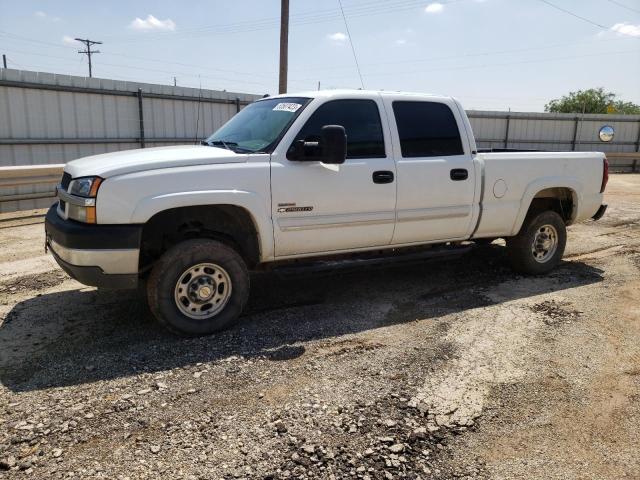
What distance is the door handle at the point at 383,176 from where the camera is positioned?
15.9ft

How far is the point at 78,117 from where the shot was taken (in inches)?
460

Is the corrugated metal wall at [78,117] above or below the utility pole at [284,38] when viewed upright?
below

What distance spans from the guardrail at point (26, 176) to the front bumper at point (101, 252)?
256 inches

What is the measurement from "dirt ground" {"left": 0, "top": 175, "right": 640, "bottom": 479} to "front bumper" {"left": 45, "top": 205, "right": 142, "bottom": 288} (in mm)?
572

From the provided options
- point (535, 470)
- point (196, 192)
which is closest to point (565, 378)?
point (535, 470)

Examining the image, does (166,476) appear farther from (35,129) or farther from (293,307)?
(35,129)

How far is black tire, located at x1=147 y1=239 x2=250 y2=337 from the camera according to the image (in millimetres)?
4152

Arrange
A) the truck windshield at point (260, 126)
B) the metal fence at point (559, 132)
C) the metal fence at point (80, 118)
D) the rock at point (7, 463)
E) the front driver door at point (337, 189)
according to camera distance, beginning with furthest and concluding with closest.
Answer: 1. the metal fence at point (559, 132)
2. the metal fence at point (80, 118)
3. the truck windshield at point (260, 126)
4. the front driver door at point (337, 189)
5. the rock at point (7, 463)

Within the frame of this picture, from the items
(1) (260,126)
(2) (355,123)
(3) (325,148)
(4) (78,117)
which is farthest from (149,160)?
(4) (78,117)

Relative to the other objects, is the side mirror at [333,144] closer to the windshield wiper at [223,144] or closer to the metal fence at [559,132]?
the windshield wiper at [223,144]

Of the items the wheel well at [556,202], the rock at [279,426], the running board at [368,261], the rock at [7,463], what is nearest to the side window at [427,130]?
the running board at [368,261]

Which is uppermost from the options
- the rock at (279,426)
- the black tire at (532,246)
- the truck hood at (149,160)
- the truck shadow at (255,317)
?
the truck hood at (149,160)

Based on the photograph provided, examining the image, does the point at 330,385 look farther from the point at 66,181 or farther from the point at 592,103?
the point at 592,103

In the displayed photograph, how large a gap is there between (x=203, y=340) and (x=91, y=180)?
152 centimetres
